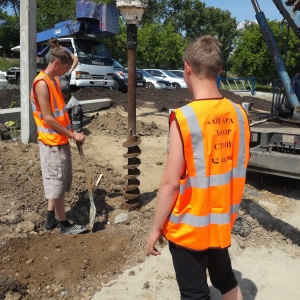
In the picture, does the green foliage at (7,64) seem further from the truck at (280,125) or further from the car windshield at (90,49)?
the truck at (280,125)

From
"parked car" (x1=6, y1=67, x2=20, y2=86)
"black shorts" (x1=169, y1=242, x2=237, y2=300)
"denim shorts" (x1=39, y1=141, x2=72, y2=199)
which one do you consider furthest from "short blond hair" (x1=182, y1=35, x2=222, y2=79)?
"parked car" (x1=6, y1=67, x2=20, y2=86)

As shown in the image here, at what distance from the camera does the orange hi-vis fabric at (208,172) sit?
6.33 ft

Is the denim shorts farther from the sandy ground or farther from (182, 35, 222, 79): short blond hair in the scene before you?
(182, 35, 222, 79): short blond hair

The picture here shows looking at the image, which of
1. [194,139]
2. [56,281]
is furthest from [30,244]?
[194,139]

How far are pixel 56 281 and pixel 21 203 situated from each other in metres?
1.46

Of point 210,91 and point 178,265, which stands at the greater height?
point 210,91

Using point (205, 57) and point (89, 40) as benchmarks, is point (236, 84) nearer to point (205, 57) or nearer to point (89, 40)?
point (89, 40)

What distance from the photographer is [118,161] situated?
6.61 meters

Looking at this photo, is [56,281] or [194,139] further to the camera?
[56,281]

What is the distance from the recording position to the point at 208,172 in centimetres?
200

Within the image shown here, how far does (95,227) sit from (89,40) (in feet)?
39.5

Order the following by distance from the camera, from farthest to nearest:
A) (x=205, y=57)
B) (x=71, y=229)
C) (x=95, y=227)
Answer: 1. (x=95, y=227)
2. (x=71, y=229)
3. (x=205, y=57)

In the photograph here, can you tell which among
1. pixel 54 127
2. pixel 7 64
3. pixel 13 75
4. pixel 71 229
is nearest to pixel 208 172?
pixel 54 127

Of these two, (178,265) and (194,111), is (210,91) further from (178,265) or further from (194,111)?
(178,265)
